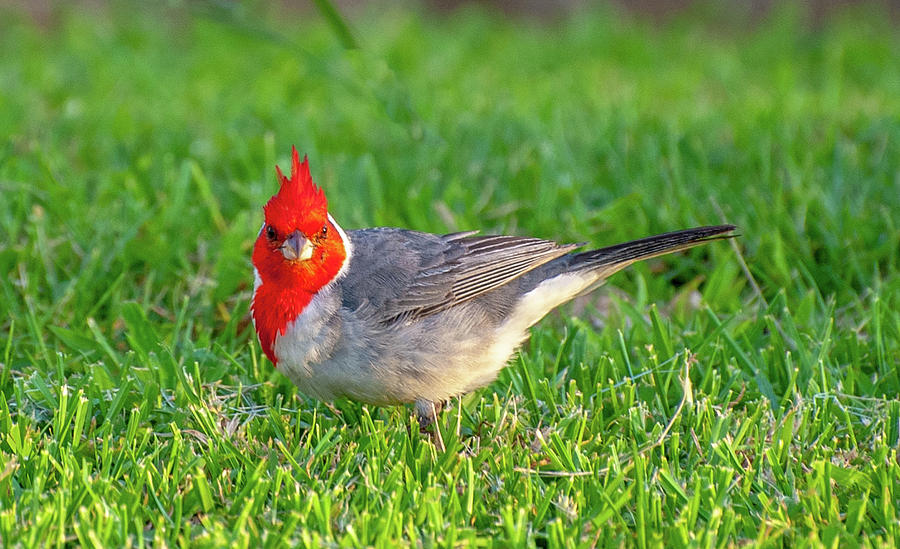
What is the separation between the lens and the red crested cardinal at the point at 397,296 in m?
3.71

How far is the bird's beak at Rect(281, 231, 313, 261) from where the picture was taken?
12.1 ft

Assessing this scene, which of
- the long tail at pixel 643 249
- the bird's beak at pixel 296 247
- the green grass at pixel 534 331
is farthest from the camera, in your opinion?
the long tail at pixel 643 249

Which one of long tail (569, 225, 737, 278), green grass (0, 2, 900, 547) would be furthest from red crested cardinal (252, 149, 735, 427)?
green grass (0, 2, 900, 547)

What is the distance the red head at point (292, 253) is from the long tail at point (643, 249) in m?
0.96

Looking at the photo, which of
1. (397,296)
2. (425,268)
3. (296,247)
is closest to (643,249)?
(425,268)

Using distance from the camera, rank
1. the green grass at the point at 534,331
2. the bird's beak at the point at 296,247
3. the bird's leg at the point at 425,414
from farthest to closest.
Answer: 1. the bird's leg at the point at 425,414
2. the bird's beak at the point at 296,247
3. the green grass at the point at 534,331

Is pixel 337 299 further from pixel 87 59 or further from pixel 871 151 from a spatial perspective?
pixel 87 59

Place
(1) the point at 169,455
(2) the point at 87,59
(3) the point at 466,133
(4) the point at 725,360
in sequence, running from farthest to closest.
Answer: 1. (2) the point at 87,59
2. (3) the point at 466,133
3. (4) the point at 725,360
4. (1) the point at 169,455

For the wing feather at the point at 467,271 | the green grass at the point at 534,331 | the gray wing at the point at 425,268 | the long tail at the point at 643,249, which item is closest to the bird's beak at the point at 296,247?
the gray wing at the point at 425,268

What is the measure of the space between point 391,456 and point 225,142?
3518mm

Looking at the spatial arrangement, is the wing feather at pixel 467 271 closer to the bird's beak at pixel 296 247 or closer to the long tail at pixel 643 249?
the long tail at pixel 643 249

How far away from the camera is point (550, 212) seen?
556cm

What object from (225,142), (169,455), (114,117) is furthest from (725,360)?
(114,117)

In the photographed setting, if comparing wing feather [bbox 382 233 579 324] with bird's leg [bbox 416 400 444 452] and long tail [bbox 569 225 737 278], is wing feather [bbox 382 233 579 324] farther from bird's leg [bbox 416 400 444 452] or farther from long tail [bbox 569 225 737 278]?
bird's leg [bbox 416 400 444 452]
